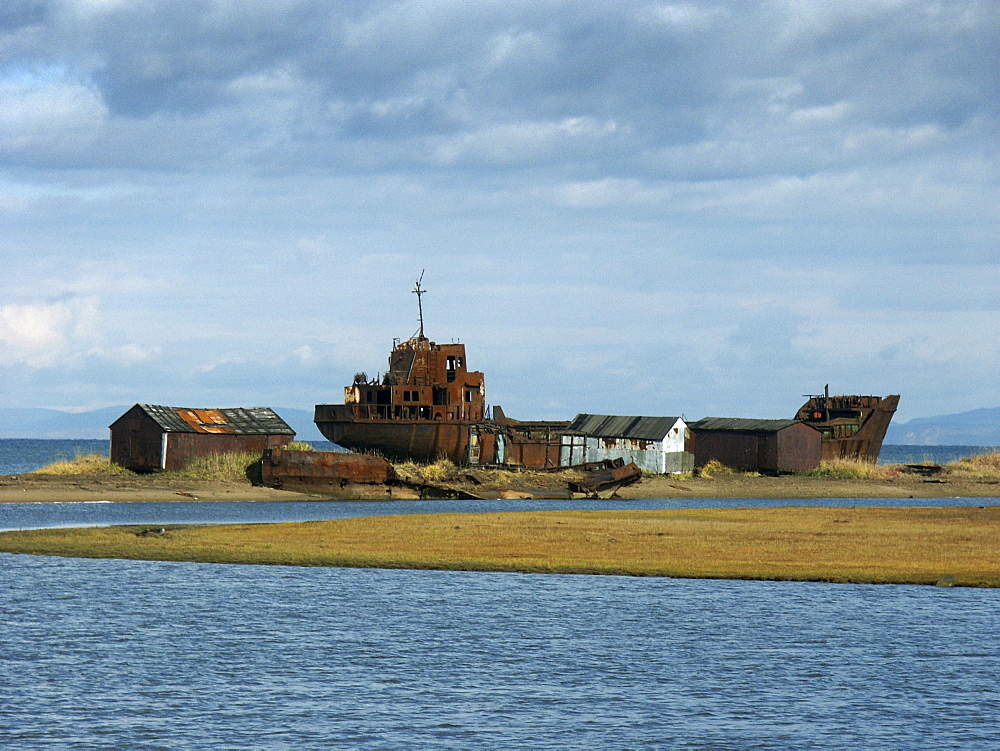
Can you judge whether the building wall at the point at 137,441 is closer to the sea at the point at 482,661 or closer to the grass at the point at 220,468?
the grass at the point at 220,468

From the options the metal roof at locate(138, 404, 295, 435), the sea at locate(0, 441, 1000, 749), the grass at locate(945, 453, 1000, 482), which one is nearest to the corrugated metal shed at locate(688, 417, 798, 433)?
the grass at locate(945, 453, 1000, 482)

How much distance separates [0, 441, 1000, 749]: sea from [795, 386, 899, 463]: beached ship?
62.4 metres

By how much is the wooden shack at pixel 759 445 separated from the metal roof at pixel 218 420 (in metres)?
30.6

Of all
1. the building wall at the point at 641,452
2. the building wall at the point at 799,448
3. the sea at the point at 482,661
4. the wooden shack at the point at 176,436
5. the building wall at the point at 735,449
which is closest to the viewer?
the sea at the point at 482,661

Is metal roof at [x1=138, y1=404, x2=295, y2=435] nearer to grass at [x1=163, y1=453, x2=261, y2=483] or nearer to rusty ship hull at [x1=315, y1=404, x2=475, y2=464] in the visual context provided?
grass at [x1=163, y1=453, x2=261, y2=483]

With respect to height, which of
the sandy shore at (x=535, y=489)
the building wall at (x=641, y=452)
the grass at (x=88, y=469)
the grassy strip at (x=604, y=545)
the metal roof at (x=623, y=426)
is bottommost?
the grassy strip at (x=604, y=545)

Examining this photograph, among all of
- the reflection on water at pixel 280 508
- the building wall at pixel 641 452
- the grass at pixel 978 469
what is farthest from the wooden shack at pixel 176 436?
the grass at pixel 978 469

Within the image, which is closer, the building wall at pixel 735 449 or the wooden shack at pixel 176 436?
the wooden shack at pixel 176 436

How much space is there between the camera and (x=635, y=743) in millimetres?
17734

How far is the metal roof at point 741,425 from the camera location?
83.3 meters

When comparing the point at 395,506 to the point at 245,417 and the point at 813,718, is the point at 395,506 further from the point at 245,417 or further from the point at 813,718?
the point at 813,718

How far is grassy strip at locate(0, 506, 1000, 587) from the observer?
34.4 m

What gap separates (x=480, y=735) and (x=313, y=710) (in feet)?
10.2

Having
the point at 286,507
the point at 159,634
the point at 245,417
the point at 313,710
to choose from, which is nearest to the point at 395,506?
the point at 286,507
